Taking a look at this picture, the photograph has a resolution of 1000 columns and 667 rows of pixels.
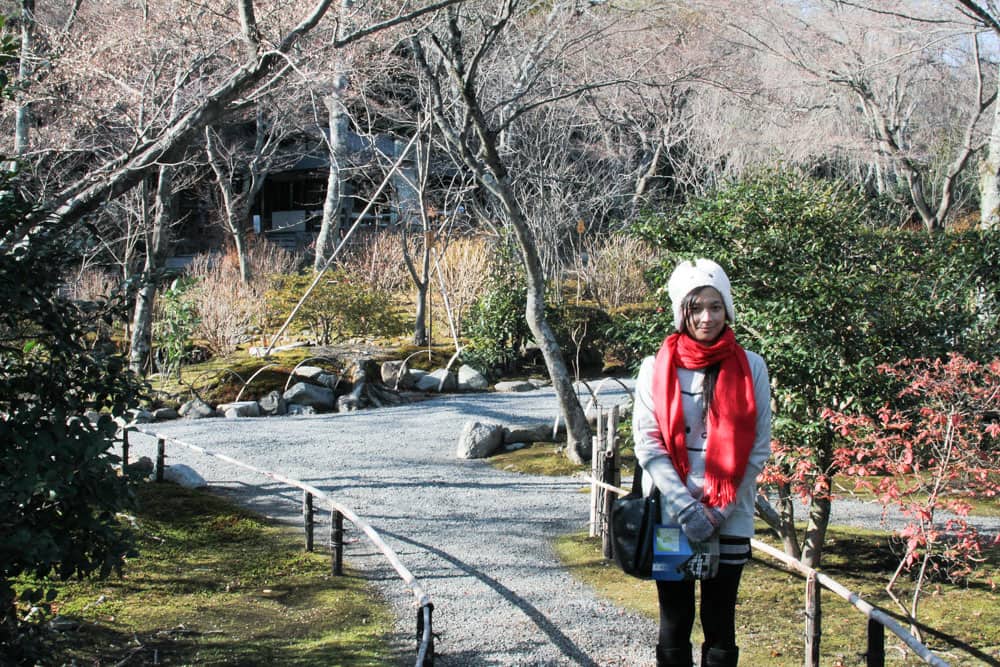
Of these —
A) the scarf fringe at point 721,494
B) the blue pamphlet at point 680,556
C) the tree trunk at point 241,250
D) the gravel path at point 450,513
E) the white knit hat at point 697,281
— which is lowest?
the gravel path at point 450,513

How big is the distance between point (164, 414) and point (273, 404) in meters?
1.40

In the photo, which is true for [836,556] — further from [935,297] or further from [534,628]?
[534,628]

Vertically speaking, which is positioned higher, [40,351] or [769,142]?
[769,142]

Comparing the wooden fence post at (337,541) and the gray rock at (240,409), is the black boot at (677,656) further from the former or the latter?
the gray rock at (240,409)

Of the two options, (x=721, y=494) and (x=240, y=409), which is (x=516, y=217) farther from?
(x=240, y=409)

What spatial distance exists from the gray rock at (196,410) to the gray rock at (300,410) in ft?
3.30

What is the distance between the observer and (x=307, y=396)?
1286cm

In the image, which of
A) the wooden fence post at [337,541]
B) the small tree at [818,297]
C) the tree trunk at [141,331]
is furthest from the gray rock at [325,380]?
the small tree at [818,297]

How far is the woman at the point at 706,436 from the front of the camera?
2904 mm

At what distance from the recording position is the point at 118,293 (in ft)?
12.4

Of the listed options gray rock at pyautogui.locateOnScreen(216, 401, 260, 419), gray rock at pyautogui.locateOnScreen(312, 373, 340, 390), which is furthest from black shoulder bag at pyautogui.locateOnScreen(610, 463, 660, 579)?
gray rock at pyautogui.locateOnScreen(312, 373, 340, 390)

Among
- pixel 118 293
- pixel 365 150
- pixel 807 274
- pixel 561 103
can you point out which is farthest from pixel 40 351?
pixel 365 150

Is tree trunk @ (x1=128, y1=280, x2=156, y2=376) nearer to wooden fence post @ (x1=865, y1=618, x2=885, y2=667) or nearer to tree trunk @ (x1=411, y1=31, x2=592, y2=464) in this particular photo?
tree trunk @ (x1=411, y1=31, x2=592, y2=464)

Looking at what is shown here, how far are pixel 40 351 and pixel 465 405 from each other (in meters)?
9.29
